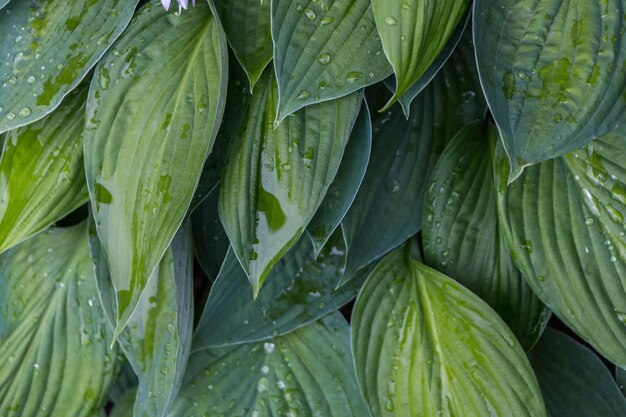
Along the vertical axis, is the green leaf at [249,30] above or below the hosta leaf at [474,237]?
above

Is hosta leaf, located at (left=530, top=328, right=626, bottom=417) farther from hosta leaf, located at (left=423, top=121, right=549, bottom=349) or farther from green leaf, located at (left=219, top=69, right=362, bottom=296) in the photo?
green leaf, located at (left=219, top=69, right=362, bottom=296)

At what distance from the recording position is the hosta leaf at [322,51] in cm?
74

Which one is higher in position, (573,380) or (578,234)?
(578,234)

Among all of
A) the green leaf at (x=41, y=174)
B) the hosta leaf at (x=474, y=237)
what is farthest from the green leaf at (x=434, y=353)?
the green leaf at (x=41, y=174)

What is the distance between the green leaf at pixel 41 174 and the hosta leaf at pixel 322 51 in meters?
0.30

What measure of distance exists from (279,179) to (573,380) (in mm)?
483

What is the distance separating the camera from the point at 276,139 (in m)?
0.80

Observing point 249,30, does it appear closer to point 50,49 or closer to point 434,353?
point 50,49

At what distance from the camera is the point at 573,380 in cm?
95

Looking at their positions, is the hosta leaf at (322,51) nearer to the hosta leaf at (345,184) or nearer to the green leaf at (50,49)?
the hosta leaf at (345,184)

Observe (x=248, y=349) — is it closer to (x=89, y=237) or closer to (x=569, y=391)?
(x=89, y=237)

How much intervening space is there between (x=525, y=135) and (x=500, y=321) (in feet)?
0.77

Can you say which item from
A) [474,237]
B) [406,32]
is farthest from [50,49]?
[474,237]

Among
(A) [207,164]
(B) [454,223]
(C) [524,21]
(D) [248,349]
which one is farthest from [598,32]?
(D) [248,349]
